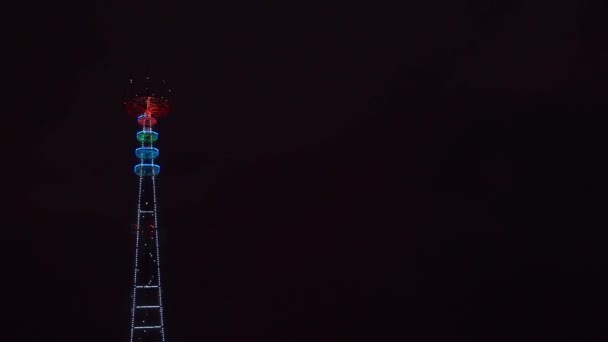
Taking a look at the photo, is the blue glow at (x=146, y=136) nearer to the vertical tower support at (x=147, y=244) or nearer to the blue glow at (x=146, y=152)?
the vertical tower support at (x=147, y=244)

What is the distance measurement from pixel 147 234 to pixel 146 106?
17.5ft

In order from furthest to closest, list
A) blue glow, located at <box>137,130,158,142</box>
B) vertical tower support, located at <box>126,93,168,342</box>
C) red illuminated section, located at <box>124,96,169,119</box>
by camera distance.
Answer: blue glow, located at <box>137,130,158,142</box>
red illuminated section, located at <box>124,96,169,119</box>
vertical tower support, located at <box>126,93,168,342</box>

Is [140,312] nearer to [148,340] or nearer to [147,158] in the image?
[148,340]

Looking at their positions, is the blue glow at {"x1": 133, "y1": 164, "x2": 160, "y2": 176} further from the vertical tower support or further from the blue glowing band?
the blue glowing band

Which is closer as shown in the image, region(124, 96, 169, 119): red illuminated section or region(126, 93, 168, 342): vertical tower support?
region(126, 93, 168, 342): vertical tower support

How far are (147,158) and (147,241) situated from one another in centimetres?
347

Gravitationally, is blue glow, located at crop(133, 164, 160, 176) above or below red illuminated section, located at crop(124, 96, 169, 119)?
below

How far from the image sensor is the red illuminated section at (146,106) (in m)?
43.7

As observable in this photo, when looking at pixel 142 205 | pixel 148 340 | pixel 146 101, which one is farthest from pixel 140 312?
pixel 146 101

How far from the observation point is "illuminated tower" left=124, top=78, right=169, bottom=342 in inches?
1700

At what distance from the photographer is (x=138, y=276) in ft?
142

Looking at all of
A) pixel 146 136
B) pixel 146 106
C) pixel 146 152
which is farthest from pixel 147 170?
pixel 146 106

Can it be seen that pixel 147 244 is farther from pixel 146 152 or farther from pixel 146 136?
pixel 146 136

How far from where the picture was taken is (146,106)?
43781 mm
